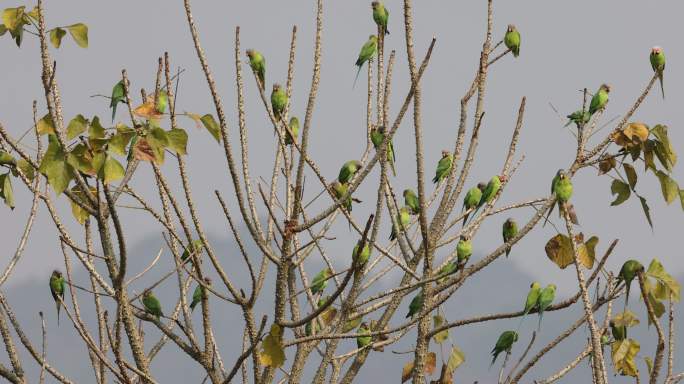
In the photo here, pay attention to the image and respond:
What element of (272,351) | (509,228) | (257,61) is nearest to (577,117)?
(509,228)

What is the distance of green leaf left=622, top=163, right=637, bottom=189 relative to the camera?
473cm

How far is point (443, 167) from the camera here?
6.38 metres

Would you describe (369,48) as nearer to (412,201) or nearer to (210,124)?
(412,201)

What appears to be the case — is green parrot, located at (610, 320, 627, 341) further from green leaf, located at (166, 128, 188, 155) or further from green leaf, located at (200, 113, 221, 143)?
green leaf, located at (166, 128, 188, 155)

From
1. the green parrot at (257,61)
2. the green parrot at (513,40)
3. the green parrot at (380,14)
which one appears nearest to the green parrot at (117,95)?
the green parrot at (257,61)

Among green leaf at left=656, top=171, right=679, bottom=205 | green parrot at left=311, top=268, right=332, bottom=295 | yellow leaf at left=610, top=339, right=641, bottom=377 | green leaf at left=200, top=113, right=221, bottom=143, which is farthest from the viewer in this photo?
green parrot at left=311, top=268, right=332, bottom=295

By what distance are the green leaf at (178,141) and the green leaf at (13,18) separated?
115 cm

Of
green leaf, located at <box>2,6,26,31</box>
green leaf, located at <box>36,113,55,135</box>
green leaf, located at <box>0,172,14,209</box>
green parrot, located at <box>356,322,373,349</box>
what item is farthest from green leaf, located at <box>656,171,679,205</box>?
green leaf, located at <box>0,172,14,209</box>

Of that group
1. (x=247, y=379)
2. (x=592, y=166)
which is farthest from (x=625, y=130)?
(x=247, y=379)

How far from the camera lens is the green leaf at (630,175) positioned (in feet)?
15.5

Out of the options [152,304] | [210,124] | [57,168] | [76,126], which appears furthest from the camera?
[152,304]

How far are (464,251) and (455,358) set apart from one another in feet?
3.41

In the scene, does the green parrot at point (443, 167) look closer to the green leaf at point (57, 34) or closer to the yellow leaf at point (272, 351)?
the yellow leaf at point (272, 351)

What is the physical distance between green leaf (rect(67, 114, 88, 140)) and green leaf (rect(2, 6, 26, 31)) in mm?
903
